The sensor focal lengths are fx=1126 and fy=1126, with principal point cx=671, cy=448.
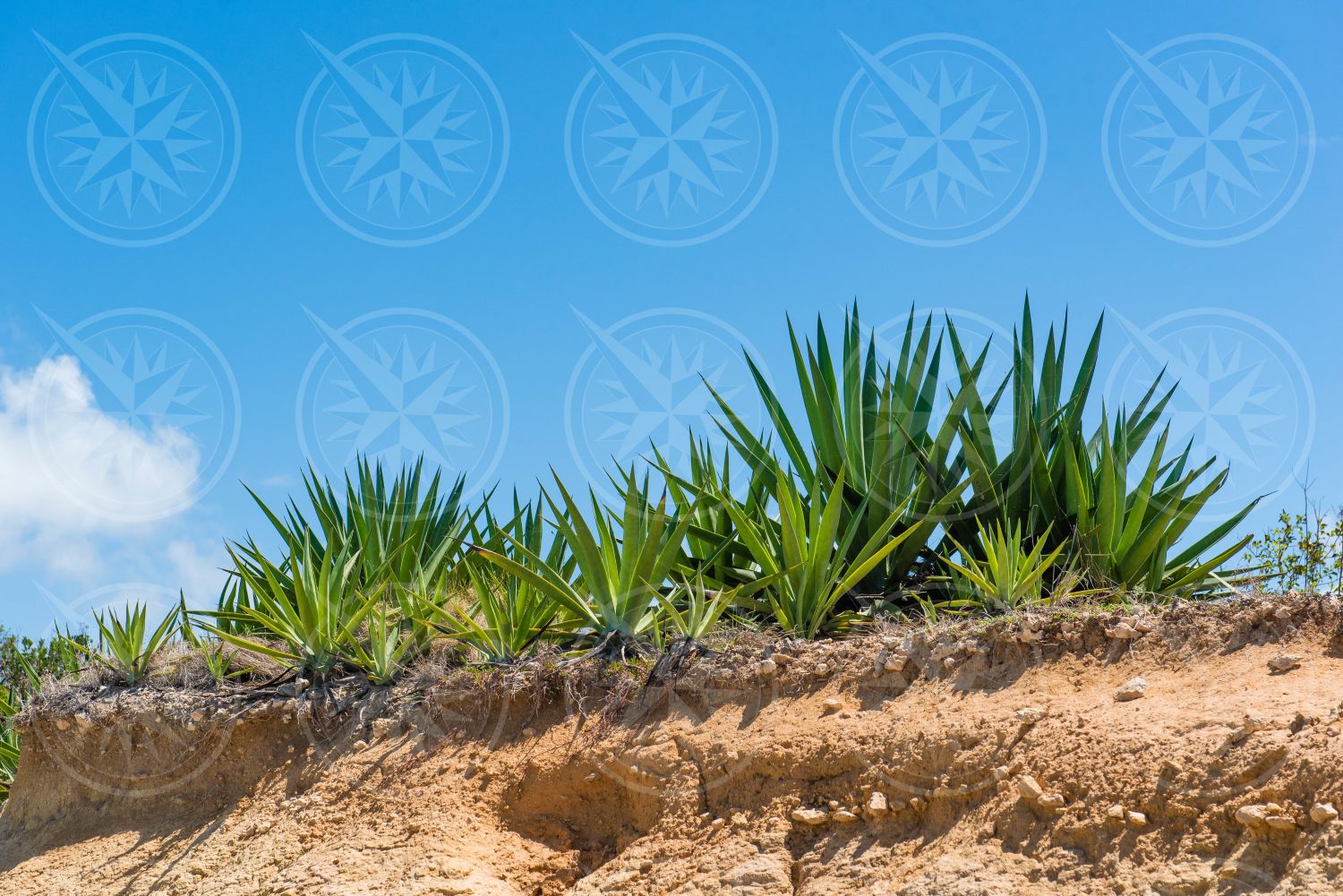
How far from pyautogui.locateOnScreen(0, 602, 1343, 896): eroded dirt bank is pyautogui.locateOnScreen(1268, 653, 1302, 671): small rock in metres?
0.02

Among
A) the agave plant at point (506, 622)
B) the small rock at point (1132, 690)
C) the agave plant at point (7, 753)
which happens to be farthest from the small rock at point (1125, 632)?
the agave plant at point (7, 753)

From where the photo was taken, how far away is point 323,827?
522 cm

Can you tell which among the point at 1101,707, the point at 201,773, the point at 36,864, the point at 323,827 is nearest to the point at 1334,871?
the point at 1101,707

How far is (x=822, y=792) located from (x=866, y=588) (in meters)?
1.85

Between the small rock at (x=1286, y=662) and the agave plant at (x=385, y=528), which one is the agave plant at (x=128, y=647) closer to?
the agave plant at (x=385, y=528)

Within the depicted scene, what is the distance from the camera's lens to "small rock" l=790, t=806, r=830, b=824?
440 centimetres

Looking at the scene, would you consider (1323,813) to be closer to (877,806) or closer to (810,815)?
(877,806)

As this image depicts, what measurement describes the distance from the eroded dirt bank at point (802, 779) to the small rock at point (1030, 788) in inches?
0.5

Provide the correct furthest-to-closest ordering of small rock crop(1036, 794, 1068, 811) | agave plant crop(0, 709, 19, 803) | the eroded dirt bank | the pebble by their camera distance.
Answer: agave plant crop(0, 709, 19, 803) → small rock crop(1036, 794, 1068, 811) → the eroded dirt bank → the pebble

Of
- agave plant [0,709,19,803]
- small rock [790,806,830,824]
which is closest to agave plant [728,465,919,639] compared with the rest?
small rock [790,806,830,824]

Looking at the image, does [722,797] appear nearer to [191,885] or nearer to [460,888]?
[460,888]

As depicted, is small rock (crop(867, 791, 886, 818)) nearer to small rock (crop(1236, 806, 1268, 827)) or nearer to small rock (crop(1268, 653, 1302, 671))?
small rock (crop(1236, 806, 1268, 827))

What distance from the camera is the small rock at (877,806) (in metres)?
4.30

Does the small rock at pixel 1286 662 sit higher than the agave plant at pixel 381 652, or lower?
lower
